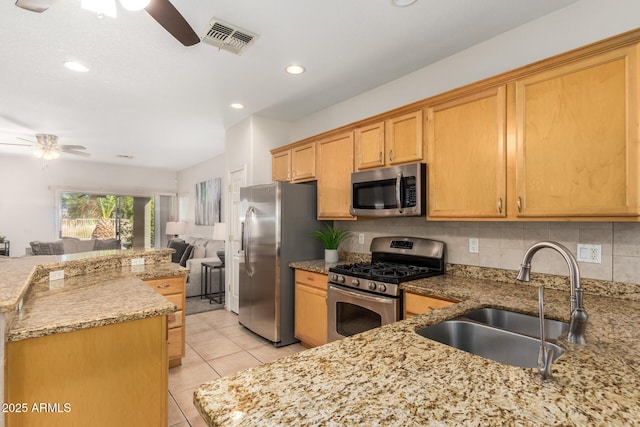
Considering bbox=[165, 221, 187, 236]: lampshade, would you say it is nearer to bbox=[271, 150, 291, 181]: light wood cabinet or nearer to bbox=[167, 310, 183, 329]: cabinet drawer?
bbox=[271, 150, 291, 181]: light wood cabinet

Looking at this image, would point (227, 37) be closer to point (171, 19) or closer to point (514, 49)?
point (171, 19)

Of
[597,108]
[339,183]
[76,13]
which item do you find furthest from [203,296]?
[597,108]

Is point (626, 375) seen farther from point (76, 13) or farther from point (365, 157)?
point (76, 13)

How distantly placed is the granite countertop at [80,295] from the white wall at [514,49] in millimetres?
2499

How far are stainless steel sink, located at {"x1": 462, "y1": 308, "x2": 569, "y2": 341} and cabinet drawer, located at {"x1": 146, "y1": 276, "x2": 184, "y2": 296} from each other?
228cm

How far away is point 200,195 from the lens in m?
7.48

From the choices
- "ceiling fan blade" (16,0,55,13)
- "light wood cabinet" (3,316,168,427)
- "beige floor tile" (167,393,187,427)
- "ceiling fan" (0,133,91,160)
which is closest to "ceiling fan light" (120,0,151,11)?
"ceiling fan blade" (16,0,55,13)

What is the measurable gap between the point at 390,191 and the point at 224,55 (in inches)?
67.3

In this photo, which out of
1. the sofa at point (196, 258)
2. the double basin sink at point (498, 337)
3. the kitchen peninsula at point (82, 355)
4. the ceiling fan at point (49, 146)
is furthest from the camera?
the sofa at point (196, 258)

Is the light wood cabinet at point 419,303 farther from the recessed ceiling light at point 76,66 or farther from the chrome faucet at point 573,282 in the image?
the recessed ceiling light at point 76,66

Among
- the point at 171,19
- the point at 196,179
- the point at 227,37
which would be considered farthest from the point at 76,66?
the point at 196,179

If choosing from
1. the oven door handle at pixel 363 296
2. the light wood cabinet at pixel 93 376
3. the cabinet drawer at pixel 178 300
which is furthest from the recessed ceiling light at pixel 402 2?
the cabinet drawer at pixel 178 300

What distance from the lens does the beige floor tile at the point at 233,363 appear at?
2.82 meters

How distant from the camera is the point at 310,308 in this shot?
3.09 meters
